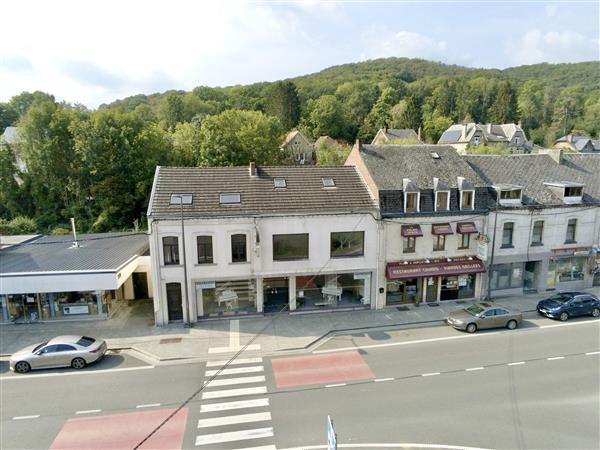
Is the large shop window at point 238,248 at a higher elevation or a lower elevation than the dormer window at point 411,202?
lower

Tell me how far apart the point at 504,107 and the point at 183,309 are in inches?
3952

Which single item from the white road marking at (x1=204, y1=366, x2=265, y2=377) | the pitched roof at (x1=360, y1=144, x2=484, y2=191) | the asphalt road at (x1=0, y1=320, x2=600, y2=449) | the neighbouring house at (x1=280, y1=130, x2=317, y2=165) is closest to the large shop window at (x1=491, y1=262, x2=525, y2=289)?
the pitched roof at (x1=360, y1=144, x2=484, y2=191)

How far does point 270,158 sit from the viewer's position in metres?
52.4

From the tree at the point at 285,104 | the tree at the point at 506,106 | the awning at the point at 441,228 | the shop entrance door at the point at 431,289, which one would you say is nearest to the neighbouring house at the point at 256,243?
the shop entrance door at the point at 431,289

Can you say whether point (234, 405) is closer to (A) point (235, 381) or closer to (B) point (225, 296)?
(A) point (235, 381)

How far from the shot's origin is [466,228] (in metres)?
24.8

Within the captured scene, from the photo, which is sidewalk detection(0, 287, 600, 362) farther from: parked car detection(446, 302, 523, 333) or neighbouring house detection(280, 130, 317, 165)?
neighbouring house detection(280, 130, 317, 165)

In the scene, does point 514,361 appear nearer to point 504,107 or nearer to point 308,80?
point 504,107

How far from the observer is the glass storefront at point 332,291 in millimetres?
24250

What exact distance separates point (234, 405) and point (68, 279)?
13.2 meters

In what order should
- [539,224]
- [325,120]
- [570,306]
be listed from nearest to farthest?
[570,306]
[539,224]
[325,120]

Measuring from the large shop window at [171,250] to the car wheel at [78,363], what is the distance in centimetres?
647

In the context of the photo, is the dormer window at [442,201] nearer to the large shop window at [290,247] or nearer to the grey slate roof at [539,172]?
the grey slate roof at [539,172]

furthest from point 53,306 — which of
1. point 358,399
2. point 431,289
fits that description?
point 431,289
